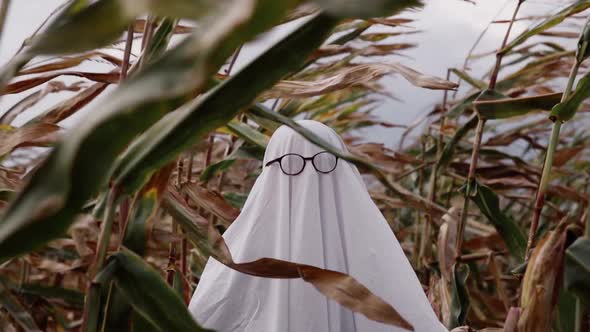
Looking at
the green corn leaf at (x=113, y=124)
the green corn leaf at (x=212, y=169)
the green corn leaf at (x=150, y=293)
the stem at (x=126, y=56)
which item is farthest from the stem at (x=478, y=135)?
the green corn leaf at (x=113, y=124)

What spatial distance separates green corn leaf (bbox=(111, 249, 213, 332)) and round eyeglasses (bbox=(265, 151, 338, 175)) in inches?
24.3

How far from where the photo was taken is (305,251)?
109cm

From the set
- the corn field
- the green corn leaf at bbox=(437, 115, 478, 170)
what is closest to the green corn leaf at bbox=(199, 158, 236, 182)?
the corn field

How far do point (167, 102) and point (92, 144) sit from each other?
0.05 meters

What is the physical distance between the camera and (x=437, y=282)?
151cm

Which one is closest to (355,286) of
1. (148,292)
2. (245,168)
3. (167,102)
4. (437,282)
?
(148,292)

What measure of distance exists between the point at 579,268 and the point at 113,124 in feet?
1.65

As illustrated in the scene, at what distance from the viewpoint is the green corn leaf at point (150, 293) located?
0.60 m

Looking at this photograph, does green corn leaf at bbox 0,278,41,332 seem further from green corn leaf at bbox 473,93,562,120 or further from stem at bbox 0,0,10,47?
green corn leaf at bbox 473,93,562,120

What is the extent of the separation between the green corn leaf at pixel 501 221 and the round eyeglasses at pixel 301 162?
0.29m

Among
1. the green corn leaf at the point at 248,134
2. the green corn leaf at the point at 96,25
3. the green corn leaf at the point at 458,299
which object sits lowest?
the green corn leaf at the point at 458,299

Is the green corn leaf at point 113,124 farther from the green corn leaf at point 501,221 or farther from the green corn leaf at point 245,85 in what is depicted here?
the green corn leaf at point 501,221

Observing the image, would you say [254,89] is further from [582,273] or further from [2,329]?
[2,329]

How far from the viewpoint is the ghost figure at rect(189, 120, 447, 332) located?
3.45 ft
